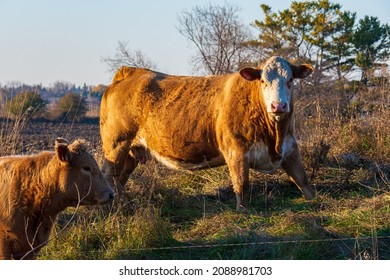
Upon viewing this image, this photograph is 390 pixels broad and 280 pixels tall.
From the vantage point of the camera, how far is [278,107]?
→ 8.10 meters

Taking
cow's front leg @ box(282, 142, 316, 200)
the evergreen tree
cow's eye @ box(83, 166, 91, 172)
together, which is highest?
the evergreen tree

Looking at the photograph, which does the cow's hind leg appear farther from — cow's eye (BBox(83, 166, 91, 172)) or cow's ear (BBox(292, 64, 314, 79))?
cow's eye (BBox(83, 166, 91, 172))

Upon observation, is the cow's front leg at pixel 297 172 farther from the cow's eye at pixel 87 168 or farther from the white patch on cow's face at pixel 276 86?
the cow's eye at pixel 87 168

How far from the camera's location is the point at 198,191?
9938 millimetres

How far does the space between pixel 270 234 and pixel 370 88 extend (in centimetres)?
813

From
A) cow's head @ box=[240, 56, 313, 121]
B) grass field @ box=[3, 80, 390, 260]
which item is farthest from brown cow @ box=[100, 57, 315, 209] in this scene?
grass field @ box=[3, 80, 390, 260]

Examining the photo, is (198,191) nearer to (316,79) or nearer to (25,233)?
(25,233)

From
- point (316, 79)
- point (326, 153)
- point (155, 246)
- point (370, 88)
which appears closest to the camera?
point (155, 246)

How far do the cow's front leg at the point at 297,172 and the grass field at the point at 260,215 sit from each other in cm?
17

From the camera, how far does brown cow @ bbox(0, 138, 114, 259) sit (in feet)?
20.8

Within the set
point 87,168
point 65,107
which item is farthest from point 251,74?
point 65,107

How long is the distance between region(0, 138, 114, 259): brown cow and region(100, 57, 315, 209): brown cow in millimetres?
2574
